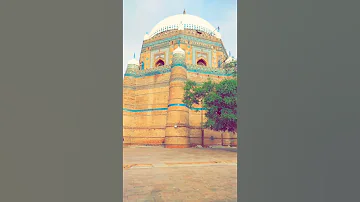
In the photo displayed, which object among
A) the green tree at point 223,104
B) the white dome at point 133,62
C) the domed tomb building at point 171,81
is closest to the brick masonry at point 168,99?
the domed tomb building at point 171,81

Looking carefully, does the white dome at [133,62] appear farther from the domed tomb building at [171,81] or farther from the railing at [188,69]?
the railing at [188,69]

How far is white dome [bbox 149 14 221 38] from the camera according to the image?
2486cm

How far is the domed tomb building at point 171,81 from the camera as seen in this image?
62.0 ft

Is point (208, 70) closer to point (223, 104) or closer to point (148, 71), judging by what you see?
point (148, 71)

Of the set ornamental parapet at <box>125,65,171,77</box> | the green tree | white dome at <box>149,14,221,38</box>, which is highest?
white dome at <box>149,14,221,38</box>

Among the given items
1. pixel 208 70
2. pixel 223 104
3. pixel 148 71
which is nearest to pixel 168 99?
pixel 148 71

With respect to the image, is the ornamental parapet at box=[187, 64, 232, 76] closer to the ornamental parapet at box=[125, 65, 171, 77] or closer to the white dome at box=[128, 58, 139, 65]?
the ornamental parapet at box=[125, 65, 171, 77]

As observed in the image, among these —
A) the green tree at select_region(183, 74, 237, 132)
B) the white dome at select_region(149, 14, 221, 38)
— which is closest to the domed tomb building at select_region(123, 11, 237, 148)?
the white dome at select_region(149, 14, 221, 38)

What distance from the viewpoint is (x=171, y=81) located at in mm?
19594

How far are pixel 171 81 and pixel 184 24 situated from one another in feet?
27.1
